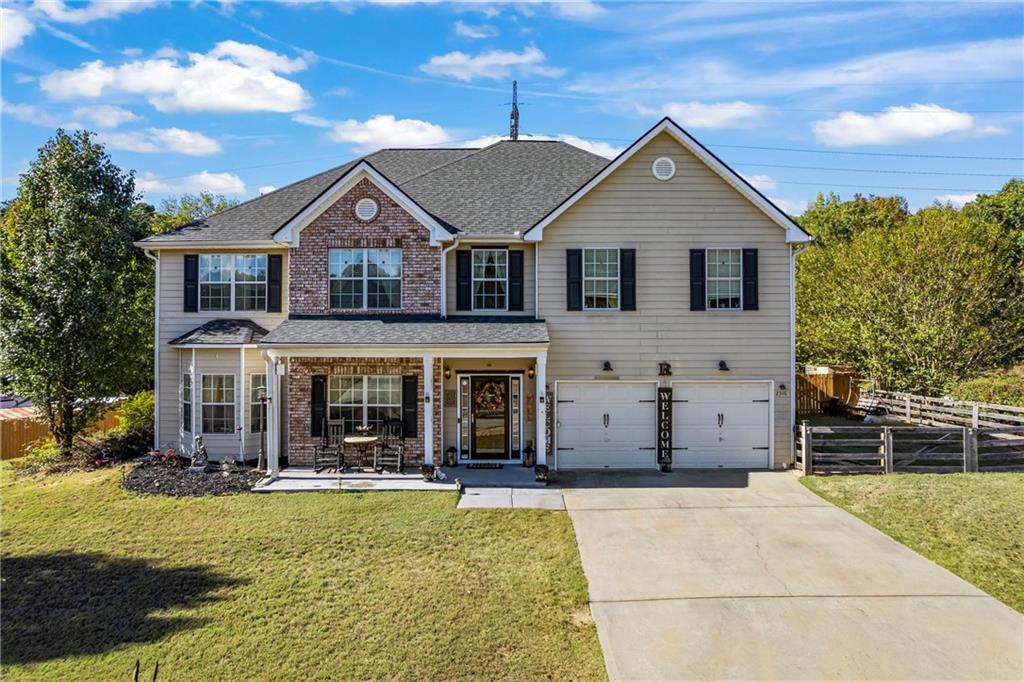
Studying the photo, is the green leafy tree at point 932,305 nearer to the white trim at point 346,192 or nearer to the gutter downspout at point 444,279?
the gutter downspout at point 444,279

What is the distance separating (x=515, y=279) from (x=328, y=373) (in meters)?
5.12

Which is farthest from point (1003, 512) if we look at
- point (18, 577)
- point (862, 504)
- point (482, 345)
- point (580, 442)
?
point (18, 577)

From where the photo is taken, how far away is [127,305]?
57.2 ft

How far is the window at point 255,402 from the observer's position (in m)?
15.3

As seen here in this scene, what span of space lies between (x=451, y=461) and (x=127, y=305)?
10.4 meters

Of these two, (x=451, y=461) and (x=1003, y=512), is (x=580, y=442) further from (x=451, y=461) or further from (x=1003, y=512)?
(x=1003, y=512)

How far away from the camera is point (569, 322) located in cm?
1522

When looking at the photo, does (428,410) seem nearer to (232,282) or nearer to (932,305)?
(232,282)

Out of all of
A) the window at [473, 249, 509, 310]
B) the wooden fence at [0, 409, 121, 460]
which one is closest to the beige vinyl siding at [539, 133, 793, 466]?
the window at [473, 249, 509, 310]

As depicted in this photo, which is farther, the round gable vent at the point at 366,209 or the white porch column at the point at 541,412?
the round gable vent at the point at 366,209

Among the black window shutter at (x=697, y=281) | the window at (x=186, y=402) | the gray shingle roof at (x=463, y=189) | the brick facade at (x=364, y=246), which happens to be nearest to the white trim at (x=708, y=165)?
the gray shingle roof at (x=463, y=189)

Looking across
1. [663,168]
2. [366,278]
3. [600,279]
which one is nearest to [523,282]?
[600,279]

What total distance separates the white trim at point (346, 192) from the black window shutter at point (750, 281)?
283 inches

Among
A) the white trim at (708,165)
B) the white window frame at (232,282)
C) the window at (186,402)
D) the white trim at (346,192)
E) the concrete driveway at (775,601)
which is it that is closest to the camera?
the concrete driveway at (775,601)
